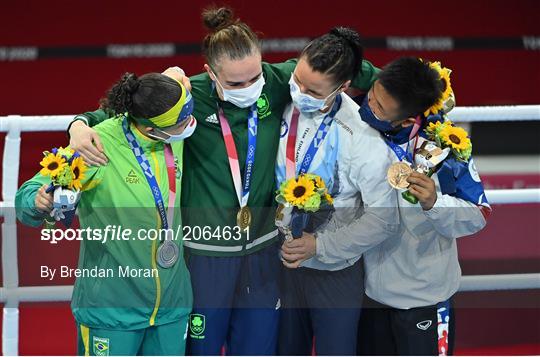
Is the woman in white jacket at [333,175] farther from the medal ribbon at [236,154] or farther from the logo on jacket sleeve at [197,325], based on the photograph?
the logo on jacket sleeve at [197,325]

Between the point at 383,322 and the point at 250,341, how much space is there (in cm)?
49

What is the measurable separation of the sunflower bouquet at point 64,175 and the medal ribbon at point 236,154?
507 mm

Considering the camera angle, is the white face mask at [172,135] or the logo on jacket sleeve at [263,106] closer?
the white face mask at [172,135]

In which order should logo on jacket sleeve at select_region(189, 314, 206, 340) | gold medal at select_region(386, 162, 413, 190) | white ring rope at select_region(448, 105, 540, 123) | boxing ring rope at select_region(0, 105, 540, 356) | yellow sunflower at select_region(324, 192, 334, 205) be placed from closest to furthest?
gold medal at select_region(386, 162, 413, 190) → yellow sunflower at select_region(324, 192, 334, 205) → logo on jacket sleeve at select_region(189, 314, 206, 340) → boxing ring rope at select_region(0, 105, 540, 356) → white ring rope at select_region(448, 105, 540, 123)

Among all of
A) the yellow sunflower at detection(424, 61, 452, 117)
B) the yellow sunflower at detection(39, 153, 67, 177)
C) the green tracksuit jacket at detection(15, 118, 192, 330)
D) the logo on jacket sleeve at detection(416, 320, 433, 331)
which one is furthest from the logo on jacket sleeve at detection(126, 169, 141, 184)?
the logo on jacket sleeve at detection(416, 320, 433, 331)

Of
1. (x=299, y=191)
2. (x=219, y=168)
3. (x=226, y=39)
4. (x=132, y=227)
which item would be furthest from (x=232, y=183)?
(x=226, y=39)

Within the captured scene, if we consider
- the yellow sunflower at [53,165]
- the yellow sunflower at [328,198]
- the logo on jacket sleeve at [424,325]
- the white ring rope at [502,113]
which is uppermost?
the white ring rope at [502,113]

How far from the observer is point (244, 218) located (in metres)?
3.29

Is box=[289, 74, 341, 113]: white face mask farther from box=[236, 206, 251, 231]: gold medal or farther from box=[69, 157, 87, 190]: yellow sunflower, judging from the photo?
box=[69, 157, 87, 190]: yellow sunflower

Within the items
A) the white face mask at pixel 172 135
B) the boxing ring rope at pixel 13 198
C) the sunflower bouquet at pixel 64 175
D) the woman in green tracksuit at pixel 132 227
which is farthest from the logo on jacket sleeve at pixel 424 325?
the sunflower bouquet at pixel 64 175

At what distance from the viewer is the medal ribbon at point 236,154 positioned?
3242 mm

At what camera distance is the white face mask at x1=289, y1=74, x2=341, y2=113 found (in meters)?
3.22

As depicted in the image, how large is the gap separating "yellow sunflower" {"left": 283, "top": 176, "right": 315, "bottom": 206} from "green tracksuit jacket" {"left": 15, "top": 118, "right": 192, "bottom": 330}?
1.27 ft

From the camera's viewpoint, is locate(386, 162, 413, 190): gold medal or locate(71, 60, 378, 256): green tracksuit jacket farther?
locate(71, 60, 378, 256): green tracksuit jacket
